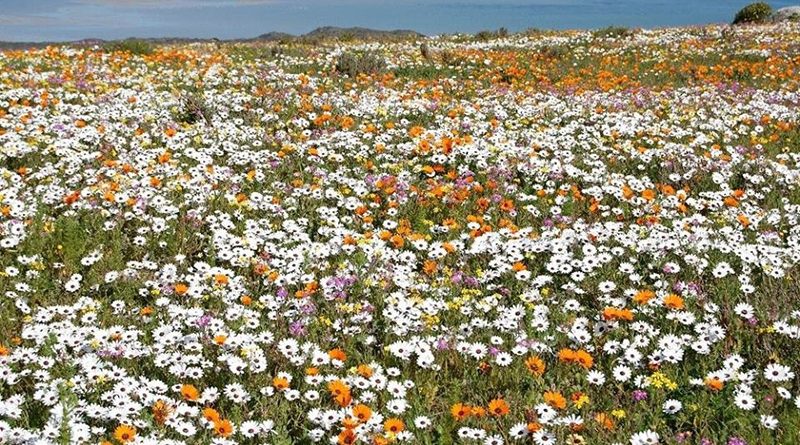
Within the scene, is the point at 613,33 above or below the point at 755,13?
below

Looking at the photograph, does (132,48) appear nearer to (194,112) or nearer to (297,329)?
(194,112)

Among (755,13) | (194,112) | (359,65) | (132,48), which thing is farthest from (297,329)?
(755,13)

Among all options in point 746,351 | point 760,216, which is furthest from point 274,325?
point 760,216

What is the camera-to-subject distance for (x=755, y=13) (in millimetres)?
42312

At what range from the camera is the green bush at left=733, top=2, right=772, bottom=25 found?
42031 mm

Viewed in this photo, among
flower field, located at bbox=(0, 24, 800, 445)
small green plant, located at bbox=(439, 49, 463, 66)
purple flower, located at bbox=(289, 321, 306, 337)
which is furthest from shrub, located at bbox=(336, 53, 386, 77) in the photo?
purple flower, located at bbox=(289, 321, 306, 337)

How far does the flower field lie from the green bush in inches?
1247

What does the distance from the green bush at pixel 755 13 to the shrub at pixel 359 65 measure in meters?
30.0

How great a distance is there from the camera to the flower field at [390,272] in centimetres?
473

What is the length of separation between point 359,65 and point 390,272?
14810mm

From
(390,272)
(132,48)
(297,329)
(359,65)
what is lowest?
(297,329)

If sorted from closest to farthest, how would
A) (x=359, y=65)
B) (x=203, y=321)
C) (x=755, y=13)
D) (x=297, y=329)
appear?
(x=203, y=321)
(x=297, y=329)
(x=359, y=65)
(x=755, y=13)

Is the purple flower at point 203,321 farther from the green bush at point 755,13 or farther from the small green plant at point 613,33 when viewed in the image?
the green bush at point 755,13

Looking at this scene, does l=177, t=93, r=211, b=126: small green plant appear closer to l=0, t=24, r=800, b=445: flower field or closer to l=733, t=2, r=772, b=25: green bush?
l=0, t=24, r=800, b=445: flower field
